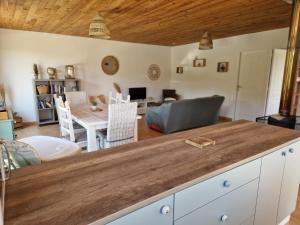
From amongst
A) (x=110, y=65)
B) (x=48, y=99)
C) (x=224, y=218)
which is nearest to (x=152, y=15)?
(x=110, y=65)

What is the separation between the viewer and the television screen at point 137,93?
22.3 ft

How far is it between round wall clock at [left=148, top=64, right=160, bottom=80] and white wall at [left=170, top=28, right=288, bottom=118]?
2.17 feet

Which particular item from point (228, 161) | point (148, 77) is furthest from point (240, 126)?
point (148, 77)

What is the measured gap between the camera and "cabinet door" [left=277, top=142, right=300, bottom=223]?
5.10 ft

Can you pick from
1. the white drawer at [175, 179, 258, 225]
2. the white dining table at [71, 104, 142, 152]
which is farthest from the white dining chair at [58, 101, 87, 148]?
the white drawer at [175, 179, 258, 225]

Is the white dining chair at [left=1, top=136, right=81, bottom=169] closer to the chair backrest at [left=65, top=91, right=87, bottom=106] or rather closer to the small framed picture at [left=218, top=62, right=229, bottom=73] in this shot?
the chair backrest at [left=65, top=91, right=87, bottom=106]

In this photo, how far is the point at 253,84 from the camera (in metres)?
5.06

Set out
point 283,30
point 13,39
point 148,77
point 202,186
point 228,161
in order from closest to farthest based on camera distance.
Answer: point 202,186 < point 228,161 < point 283,30 < point 13,39 < point 148,77

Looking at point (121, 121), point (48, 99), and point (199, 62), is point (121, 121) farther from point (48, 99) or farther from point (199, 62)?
point (199, 62)

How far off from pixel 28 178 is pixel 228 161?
1012 mm

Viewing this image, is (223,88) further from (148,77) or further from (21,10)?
(21,10)

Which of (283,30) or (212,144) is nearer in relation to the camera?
(212,144)

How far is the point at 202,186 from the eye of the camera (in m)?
0.96

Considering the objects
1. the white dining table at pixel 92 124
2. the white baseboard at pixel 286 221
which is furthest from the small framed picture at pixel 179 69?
the white baseboard at pixel 286 221
